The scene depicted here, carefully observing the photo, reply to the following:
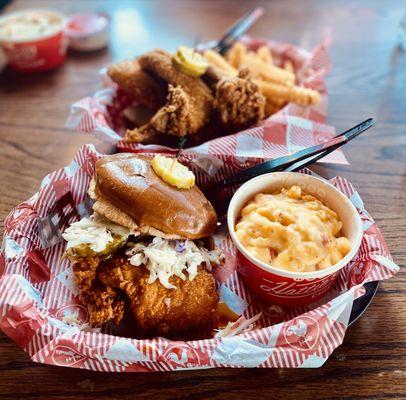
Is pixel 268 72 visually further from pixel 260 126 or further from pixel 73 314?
pixel 73 314

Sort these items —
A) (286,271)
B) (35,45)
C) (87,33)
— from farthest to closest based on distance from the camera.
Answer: (87,33)
(35,45)
(286,271)

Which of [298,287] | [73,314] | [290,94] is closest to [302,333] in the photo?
[298,287]

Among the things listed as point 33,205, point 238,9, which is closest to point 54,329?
point 33,205

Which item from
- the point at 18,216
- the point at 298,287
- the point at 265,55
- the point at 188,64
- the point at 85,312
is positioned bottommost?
the point at 85,312

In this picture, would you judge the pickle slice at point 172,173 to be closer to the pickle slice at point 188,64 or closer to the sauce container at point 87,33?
the pickle slice at point 188,64

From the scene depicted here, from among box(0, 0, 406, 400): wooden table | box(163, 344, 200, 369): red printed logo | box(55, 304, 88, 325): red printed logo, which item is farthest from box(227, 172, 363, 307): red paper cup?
box(55, 304, 88, 325): red printed logo

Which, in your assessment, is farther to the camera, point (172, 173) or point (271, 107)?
point (271, 107)

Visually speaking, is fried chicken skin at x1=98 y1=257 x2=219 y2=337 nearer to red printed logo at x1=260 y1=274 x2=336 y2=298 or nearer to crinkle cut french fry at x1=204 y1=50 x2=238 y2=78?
red printed logo at x1=260 y1=274 x2=336 y2=298
